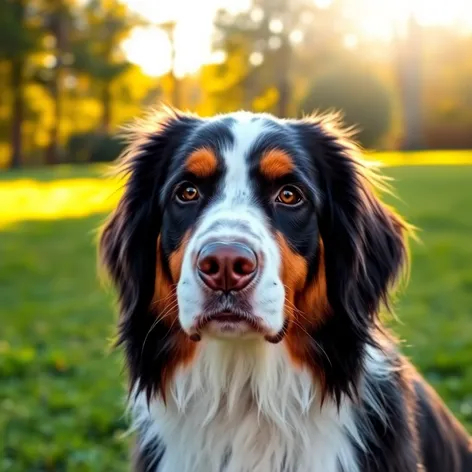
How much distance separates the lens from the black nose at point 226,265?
3.03 meters

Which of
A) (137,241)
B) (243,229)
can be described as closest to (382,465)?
(243,229)

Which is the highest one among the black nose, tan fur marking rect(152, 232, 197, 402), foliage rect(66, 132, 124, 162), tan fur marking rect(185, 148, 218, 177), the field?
tan fur marking rect(185, 148, 218, 177)

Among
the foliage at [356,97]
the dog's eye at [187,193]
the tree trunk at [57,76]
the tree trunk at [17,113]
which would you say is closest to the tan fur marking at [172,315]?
the dog's eye at [187,193]

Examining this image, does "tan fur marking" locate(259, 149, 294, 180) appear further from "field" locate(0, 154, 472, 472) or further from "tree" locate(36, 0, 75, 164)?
"tree" locate(36, 0, 75, 164)

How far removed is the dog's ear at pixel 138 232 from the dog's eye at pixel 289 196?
69 centimetres

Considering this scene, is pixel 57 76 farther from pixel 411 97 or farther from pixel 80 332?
pixel 80 332

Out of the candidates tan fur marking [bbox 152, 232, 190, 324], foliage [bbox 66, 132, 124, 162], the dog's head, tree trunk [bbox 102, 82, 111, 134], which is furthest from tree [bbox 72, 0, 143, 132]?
tan fur marking [bbox 152, 232, 190, 324]

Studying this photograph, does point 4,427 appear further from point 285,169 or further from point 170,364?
point 285,169

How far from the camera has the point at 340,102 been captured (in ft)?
102

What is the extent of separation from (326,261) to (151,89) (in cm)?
5401

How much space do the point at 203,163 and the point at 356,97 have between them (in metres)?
28.6

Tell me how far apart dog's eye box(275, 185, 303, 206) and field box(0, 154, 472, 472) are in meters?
1.06

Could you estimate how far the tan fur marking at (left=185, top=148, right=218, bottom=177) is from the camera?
3.68 metres

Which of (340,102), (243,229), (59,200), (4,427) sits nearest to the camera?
(243,229)
